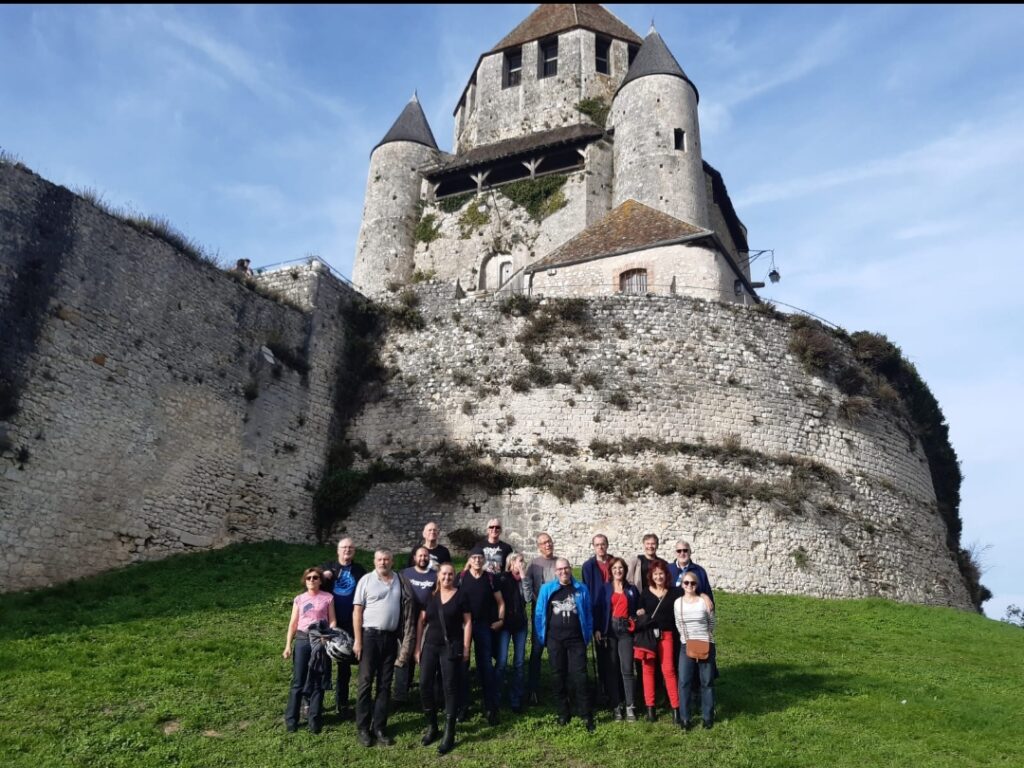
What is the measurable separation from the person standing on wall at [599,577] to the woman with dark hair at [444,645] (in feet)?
4.90

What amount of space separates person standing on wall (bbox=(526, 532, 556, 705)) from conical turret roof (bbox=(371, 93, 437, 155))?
2859 centimetres

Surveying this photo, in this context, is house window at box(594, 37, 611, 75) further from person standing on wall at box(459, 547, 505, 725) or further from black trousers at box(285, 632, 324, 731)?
black trousers at box(285, 632, 324, 731)

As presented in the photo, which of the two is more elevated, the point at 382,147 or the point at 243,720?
the point at 382,147

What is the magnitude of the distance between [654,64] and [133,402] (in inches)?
961

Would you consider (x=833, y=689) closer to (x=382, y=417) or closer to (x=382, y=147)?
(x=382, y=417)

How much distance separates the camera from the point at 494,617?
9.84 m

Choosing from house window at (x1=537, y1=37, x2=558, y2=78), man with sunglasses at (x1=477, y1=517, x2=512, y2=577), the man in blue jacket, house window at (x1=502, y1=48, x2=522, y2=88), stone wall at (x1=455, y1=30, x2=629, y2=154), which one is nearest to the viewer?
the man in blue jacket

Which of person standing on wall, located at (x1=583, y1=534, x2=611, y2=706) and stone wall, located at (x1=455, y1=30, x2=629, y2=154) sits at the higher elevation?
stone wall, located at (x1=455, y1=30, x2=629, y2=154)

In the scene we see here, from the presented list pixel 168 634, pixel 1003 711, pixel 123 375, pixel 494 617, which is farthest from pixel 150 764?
pixel 123 375

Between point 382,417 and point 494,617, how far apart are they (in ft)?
43.1

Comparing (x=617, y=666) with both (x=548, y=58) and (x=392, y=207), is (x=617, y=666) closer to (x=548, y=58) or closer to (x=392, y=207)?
(x=392, y=207)

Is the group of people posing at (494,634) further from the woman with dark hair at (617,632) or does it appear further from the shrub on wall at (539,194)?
the shrub on wall at (539,194)

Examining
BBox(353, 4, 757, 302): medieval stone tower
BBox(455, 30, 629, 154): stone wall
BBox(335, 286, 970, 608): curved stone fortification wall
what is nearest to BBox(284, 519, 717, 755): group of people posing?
BBox(335, 286, 970, 608): curved stone fortification wall

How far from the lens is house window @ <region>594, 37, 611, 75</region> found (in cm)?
3844
